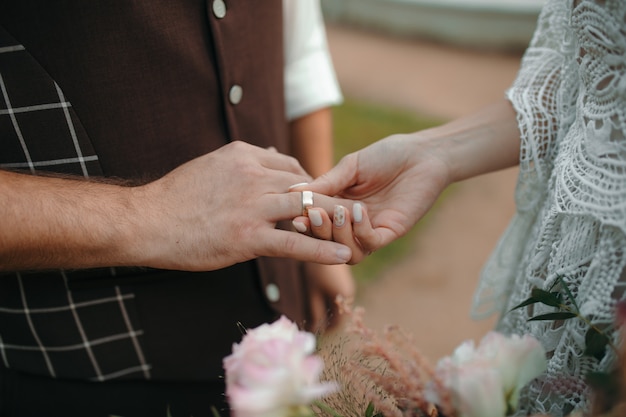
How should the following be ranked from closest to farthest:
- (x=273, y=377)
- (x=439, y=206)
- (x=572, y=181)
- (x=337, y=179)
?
(x=273, y=377) → (x=572, y=181) → (x=337, y=179) → (x=439, y=206)

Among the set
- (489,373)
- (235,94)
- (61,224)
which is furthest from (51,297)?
(489,373)

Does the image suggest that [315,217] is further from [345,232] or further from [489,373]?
[489,373]

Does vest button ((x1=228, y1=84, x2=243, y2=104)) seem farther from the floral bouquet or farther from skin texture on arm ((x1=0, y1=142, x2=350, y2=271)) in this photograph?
the floral bouquet

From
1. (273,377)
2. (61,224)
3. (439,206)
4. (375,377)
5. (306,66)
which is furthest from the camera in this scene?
(439,206)

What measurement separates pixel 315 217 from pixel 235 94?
1.18ft

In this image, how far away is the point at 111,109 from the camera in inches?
43.3

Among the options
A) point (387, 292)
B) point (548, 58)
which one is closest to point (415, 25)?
point (387, 292)

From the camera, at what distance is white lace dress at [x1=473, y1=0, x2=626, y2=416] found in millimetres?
765

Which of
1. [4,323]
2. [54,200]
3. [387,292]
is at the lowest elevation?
[387,292]

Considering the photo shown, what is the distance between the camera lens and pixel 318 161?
164cm

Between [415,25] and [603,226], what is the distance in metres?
5.24

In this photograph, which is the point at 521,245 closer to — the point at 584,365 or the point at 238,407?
the point at 584,365

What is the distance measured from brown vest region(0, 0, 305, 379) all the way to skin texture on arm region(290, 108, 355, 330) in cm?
23

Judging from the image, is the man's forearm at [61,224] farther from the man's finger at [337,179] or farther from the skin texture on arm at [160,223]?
the man's finger at [337,179]
